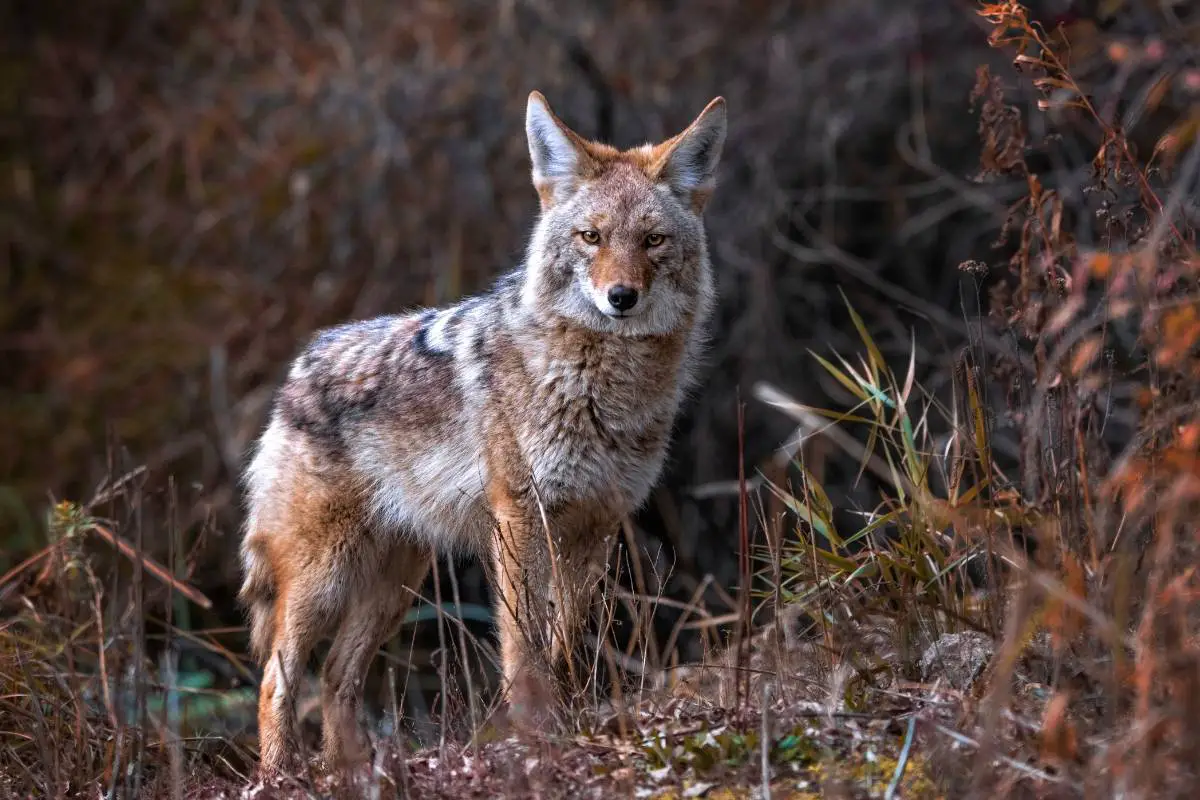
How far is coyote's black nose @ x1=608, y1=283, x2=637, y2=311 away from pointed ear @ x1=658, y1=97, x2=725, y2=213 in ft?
2.29

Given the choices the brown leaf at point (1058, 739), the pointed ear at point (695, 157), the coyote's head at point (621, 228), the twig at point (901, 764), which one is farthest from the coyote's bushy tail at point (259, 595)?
the brown leaf at point (1058, 739)

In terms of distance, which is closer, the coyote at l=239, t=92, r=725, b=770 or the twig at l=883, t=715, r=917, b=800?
the twig at l=883, t=715, r=917, b=800

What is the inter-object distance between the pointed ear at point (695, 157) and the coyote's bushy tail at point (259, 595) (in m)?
2.38

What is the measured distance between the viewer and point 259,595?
19.4 ft

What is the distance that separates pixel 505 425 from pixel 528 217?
421 centimetres

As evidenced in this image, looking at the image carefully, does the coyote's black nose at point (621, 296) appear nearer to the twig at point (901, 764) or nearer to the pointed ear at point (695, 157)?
the pointed ear at point (695, 157)

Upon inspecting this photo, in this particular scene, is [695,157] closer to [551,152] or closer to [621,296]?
[551,152]

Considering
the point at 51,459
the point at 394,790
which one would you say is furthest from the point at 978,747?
the point at 51,459

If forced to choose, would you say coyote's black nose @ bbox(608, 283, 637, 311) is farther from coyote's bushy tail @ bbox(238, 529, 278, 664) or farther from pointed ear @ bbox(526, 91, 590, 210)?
coyote's bushy tail @ bbox(238, 529, 278, 664)

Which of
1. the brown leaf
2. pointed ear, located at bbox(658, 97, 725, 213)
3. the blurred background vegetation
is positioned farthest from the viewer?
the blurred background vegetation

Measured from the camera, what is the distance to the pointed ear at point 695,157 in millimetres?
5523

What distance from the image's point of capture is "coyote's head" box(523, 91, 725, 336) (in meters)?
5.22

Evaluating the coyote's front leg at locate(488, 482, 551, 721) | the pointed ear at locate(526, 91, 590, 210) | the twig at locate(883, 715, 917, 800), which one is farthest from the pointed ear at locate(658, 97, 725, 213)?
the twig at locate(883, 715, 917, 800)

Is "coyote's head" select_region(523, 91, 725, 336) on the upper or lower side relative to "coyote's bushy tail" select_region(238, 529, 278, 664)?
upper
